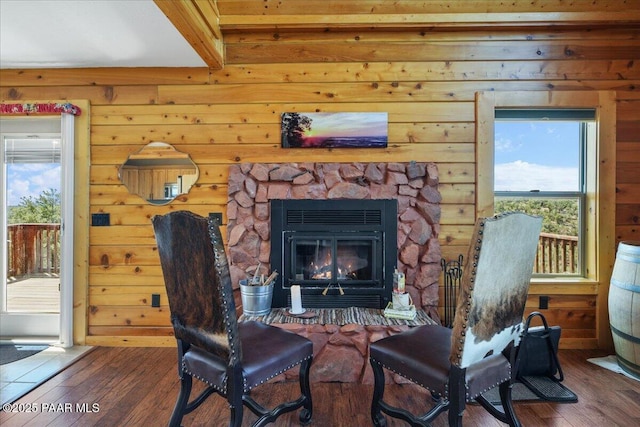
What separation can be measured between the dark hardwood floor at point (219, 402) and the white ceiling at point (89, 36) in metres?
2.29

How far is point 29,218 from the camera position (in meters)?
2.81

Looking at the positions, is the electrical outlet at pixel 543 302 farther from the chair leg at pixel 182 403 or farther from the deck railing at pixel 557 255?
the chair leg at pixel 182 403

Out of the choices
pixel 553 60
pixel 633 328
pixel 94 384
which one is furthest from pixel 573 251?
pixel 94 384

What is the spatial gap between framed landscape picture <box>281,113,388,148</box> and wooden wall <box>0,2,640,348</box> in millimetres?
64

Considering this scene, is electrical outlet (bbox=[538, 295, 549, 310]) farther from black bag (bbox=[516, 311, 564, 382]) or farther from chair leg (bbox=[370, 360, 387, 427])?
chair leg (bbox=[370, 360, 387, 427])

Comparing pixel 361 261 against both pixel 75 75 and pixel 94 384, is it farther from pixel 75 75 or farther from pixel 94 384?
pixel 75 75

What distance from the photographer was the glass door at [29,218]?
2791mm

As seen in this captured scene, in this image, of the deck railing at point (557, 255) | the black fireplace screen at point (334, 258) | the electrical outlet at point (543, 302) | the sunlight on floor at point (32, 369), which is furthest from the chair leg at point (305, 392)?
the deck railing at point (557, 255)

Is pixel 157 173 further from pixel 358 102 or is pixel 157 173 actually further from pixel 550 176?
pixel 550 176

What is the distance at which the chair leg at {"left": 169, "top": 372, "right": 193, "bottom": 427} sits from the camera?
1.51m

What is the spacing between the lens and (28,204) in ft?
9.21

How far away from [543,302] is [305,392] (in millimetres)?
2090

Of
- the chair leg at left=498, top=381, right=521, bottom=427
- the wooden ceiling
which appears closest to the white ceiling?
the wooden ceiling

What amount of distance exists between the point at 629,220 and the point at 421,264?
1712mm
